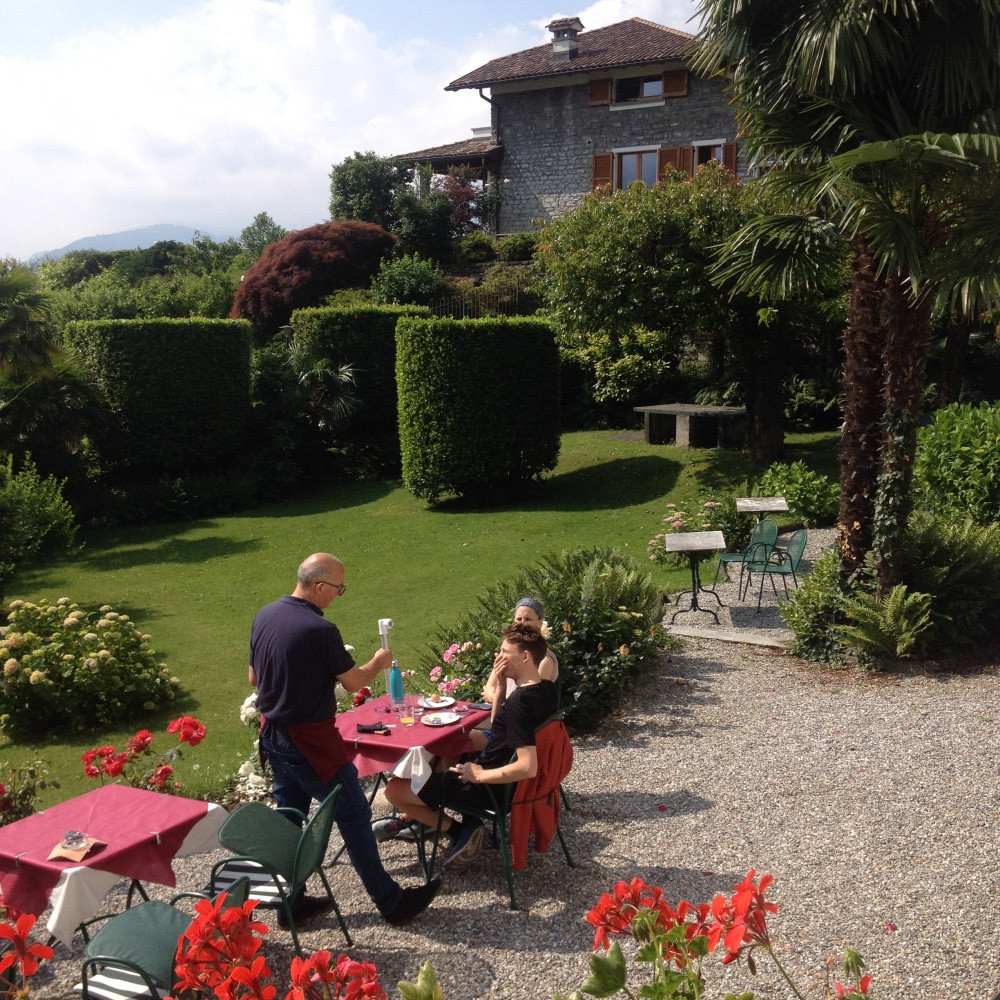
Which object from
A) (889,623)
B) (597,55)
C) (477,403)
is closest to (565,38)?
(597,55)

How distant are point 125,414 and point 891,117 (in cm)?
1545

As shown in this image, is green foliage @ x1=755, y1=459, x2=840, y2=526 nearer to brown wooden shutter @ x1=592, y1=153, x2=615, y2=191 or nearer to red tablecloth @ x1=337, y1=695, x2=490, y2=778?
red tablecloth @ x1=337, y1=695, x2=490, y2=778

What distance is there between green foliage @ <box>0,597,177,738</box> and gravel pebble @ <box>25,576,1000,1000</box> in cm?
389

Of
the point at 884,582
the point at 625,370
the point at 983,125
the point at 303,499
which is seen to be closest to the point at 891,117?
the point at 983,125

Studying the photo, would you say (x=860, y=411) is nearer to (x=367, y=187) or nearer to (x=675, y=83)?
(x=675, y=83)

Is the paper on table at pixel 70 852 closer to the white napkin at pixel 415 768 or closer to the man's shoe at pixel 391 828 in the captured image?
the white napkin at pixel 415 768

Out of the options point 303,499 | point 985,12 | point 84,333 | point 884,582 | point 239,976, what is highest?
point 985,12

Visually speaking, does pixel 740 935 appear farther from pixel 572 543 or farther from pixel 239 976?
pixel 572 543

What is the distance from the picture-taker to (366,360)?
21203mm

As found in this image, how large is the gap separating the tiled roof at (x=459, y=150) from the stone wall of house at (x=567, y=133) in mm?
652

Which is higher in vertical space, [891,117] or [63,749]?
[891,117]

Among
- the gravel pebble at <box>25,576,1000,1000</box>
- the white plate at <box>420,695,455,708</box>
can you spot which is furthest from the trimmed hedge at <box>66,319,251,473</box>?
the white plate at <box>420,695,455,708</box>

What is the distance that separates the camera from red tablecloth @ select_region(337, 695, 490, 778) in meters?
4.71

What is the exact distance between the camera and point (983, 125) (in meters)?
7.38
